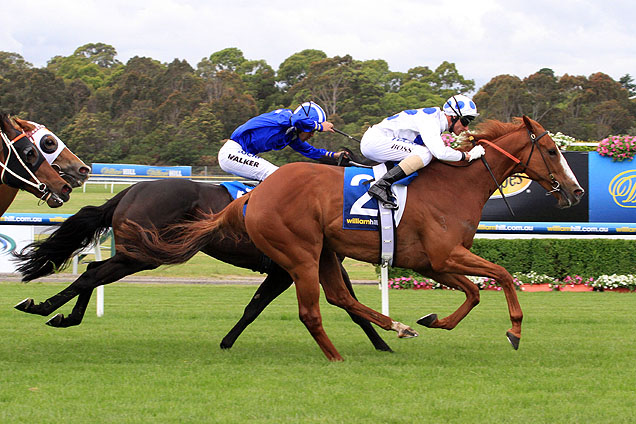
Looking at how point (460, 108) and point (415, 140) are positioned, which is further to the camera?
point (415, 140)

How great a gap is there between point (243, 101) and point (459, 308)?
130ft

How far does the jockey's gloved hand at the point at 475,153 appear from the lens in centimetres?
543

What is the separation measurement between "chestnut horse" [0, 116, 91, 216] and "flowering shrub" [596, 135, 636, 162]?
901 cm

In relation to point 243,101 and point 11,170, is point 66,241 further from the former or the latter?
point 243,101

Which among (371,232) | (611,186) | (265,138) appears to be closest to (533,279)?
(611,186)

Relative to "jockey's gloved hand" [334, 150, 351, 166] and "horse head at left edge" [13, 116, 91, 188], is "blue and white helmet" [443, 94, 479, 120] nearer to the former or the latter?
"jockey's gloved hand" [334, 150, 351, 166]

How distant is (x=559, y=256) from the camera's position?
451 inches

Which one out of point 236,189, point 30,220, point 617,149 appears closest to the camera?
point 236,189

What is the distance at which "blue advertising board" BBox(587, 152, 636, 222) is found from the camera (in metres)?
12.2

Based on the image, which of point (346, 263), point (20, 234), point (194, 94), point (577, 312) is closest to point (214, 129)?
point (194, 94)

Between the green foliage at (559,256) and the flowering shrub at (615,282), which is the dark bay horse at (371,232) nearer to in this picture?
the green foliage at (559,256)

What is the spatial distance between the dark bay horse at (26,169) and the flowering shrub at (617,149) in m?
9.32

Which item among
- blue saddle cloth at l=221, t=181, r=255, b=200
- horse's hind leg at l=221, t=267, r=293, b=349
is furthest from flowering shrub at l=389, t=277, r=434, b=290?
blue saddle cloth at l=221, t=181, r=255, b=200

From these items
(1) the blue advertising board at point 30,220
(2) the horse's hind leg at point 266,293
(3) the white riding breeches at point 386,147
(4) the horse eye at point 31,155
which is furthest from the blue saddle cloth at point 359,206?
(1) the blue advertising board at point 30,220
